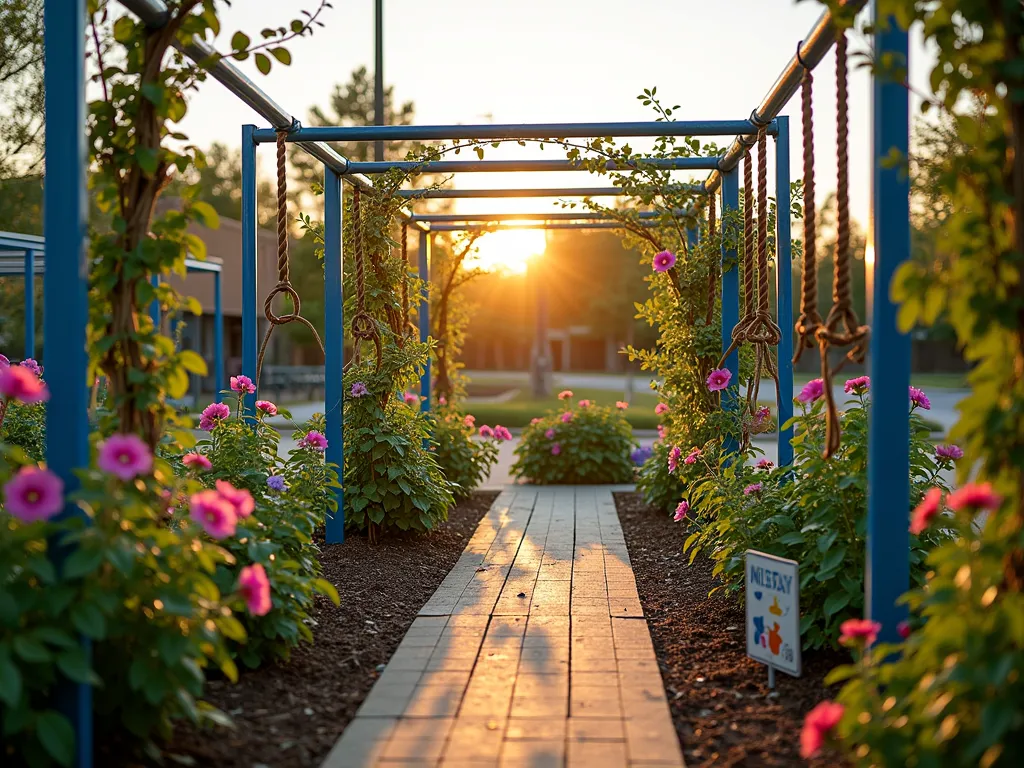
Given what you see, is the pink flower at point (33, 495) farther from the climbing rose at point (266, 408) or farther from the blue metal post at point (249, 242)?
the blue metal post at point (249, 242)

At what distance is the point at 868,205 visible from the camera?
282cm

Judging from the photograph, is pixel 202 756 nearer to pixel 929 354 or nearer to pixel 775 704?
pixel 775 704

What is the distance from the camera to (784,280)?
503 cm

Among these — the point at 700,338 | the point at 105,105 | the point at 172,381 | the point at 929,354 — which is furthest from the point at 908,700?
the point at 929,354

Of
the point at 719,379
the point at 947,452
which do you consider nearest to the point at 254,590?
the point at 947,452

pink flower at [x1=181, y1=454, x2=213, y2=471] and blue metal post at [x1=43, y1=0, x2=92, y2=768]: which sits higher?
blue metal post at [x1=43, y1=0, x2=92, y2=768]

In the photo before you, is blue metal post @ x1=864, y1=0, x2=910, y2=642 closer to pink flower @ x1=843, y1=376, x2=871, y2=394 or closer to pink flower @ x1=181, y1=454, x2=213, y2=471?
pink flower @ x1=843, y1=376, x2=871, y2=394

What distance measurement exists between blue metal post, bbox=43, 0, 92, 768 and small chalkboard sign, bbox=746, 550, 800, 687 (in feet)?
7.14

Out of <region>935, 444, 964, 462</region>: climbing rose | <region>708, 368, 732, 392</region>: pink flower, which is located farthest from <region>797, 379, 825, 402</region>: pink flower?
<region>708, 368, 732, 392</region>: pink flower

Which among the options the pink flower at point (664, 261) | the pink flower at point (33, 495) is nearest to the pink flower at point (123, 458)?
the pink flower at point (33, 495)

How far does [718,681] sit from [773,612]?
348mm

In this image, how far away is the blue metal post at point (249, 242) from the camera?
5.25 meters

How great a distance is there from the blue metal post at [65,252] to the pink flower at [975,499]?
2.16 meters

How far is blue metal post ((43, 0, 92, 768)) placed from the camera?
249 centimetres
